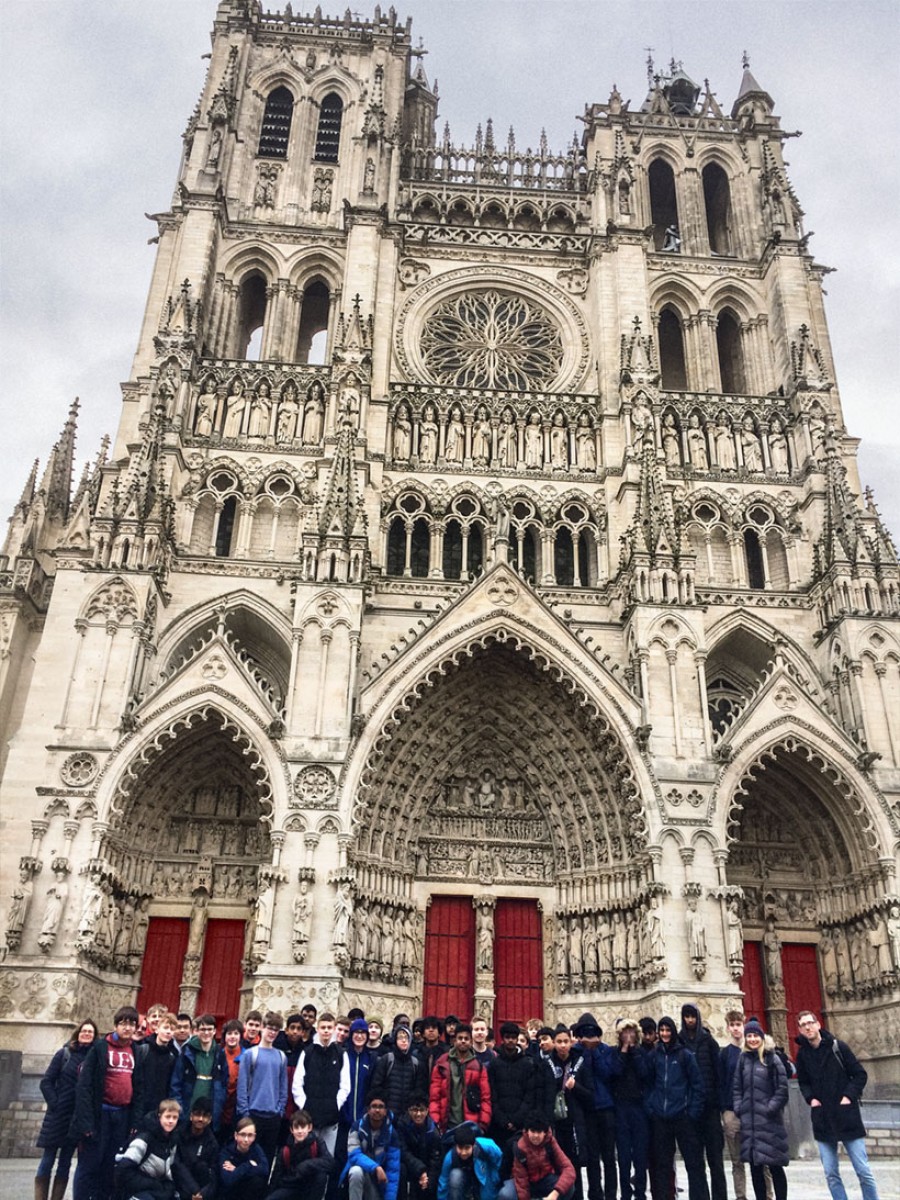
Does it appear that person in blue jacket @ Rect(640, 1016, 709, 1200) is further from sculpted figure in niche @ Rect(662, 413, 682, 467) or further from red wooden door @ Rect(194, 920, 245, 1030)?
sculpted figure in niche @ Rect(662, 413, 682, 467)

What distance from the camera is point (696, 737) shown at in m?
18.0

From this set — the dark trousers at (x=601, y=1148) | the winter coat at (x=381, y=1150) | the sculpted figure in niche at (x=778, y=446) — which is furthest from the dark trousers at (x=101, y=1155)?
the sculpted figure in niche at (x=778, y=446)

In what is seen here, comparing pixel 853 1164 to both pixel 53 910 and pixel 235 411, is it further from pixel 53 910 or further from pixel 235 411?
pixel 235 411

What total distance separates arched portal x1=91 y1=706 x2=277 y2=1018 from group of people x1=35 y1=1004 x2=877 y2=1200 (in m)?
9.34

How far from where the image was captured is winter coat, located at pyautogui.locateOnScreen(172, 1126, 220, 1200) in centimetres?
691

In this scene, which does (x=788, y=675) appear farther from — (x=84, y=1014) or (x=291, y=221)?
(x=291, y=221)

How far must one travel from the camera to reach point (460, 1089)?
7844 millimetres

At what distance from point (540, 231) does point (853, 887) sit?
→ 1892 cm

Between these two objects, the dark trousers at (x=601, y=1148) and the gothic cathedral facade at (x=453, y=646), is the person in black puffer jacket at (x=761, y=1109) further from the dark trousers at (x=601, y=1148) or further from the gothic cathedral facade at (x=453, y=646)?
the gothic cathedral facade at (x=453, y=646)

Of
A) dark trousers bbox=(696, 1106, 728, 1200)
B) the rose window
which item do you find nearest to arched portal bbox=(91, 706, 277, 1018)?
dark trousers bbox=(696, 1106, 728, 1200)

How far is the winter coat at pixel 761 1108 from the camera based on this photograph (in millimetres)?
7398

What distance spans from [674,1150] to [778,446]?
18872 mm

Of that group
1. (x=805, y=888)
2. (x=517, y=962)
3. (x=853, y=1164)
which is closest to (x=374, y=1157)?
(x=853, y=1164)

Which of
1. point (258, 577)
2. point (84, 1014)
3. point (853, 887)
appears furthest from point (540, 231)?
point (84, 1014)
